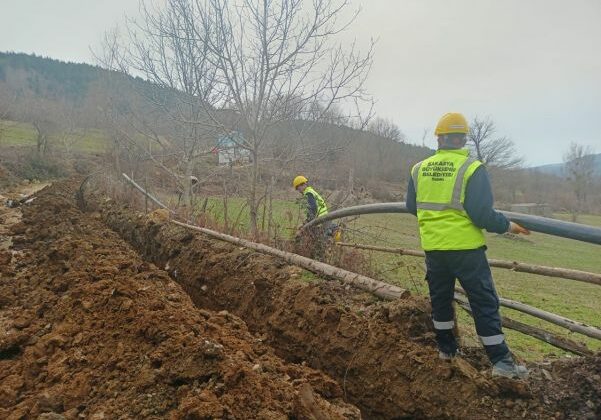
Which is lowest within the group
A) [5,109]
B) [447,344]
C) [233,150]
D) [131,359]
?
[131,359]

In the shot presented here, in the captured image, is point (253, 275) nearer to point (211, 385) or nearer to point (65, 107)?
point (211, 385)

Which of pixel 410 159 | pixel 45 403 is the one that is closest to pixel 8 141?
pixel 410 159

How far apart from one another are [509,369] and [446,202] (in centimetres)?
124

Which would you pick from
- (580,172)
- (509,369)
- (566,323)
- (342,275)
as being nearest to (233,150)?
(342,275)

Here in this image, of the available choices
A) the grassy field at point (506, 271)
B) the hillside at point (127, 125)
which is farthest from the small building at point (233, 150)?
the grassy field at point (506, 271)

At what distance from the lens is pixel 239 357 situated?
3176 mm

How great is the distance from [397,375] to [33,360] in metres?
2.78

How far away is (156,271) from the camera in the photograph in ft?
18.6

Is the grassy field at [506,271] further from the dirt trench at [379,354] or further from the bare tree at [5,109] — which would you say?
the bare tree at [5,109]

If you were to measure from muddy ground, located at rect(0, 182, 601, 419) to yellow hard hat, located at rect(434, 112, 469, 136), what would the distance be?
1.52 m

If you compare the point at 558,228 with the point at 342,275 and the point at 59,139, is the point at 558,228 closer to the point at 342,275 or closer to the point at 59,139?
the point at 342,275

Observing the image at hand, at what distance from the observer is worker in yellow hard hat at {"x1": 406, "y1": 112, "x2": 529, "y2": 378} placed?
320 centimetres

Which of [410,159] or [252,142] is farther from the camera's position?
[410,159]

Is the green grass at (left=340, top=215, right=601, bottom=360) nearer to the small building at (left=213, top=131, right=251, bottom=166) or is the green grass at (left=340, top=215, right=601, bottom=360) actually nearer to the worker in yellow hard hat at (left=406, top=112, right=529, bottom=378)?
the worker in yellow hard hat at (left=406, top=112, right=529, bottom=378)
